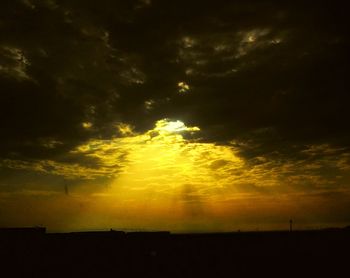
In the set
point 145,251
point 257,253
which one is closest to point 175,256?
point 145,251

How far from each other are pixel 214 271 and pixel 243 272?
3480 mm

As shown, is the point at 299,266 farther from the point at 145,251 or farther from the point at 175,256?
the point at 145,251

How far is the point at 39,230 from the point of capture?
163 feet

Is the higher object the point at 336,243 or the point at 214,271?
the point at 336,243

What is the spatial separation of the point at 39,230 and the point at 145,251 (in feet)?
47.0

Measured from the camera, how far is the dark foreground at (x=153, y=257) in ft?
136

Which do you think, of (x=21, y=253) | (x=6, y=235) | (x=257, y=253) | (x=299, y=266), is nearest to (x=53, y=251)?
(x=21, y=253)

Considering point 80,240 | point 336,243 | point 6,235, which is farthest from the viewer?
point 336,243

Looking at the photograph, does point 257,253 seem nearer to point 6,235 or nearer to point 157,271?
point 157,271

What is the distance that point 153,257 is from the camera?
44.7 meters

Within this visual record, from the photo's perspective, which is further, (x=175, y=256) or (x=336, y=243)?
(x=336, y=243)

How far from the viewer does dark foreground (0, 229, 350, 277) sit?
41.6 m

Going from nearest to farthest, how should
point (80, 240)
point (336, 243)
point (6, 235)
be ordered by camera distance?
point (6, 235) < point (80, 240) < point (336, 243)

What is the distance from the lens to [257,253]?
165 ft
